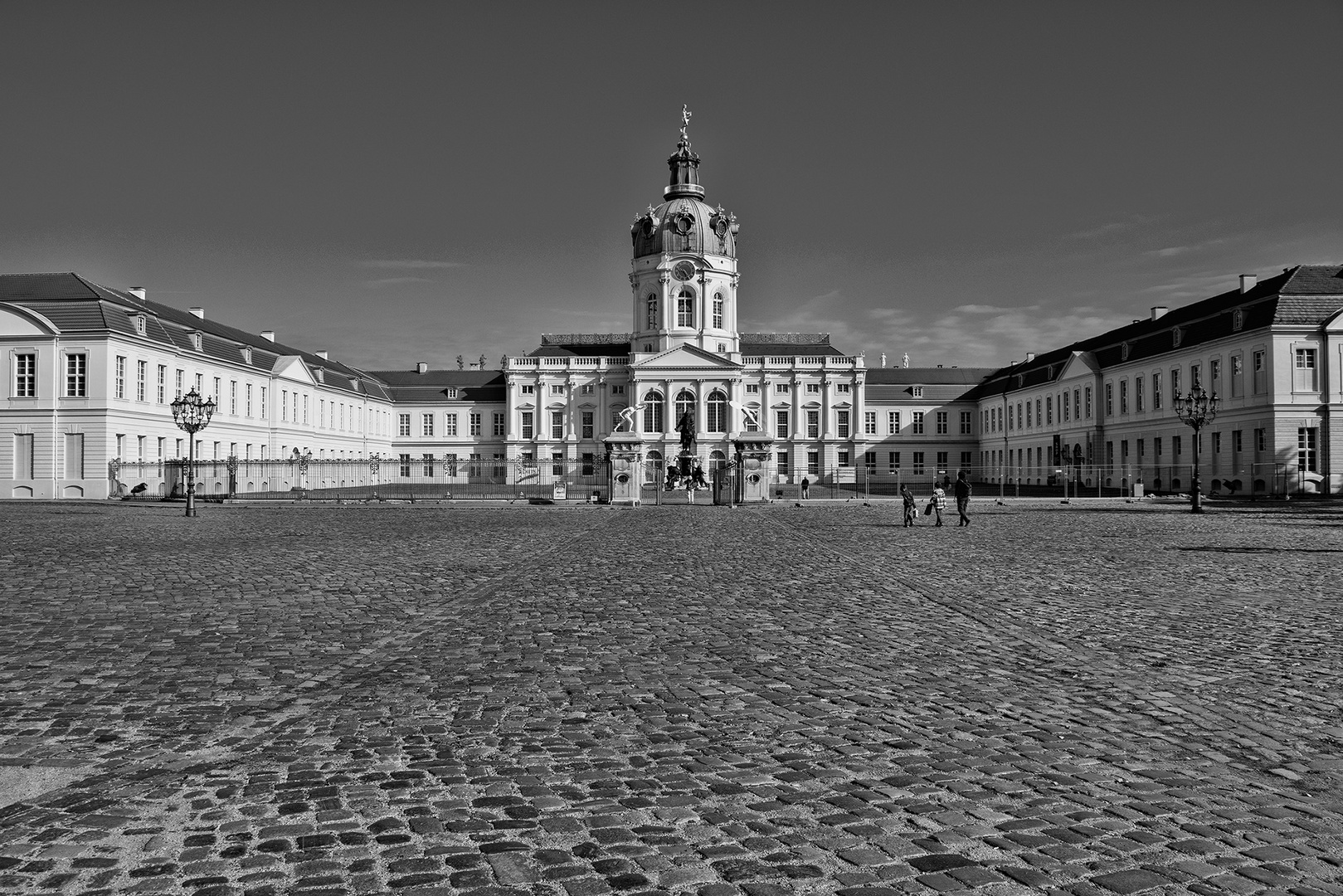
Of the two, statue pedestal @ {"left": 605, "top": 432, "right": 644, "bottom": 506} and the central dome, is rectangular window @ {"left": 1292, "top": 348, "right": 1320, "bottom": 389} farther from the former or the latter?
the central dome

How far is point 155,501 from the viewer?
46.1m

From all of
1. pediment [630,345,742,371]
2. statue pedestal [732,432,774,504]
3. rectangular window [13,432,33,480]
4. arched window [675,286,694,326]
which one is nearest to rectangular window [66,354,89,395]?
rectangular window [13,432,33,480]

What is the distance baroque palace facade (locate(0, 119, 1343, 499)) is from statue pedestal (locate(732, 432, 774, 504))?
33 centimetres

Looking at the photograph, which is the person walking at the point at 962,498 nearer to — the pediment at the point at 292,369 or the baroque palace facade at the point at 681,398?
the baroque palace facade at the point at 681,398

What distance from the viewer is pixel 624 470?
46.8 m

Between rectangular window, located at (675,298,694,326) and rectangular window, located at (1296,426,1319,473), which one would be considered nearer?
rectangular window, located at (1296,426,1319,473)

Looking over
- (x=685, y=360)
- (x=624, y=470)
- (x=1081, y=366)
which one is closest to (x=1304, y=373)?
(x=1081, y=366)

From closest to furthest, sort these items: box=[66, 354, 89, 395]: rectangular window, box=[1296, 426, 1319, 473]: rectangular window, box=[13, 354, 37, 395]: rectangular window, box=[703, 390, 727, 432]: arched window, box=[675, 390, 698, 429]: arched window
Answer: box=[1296, 426, 1319, 473]: rectangular window
box=[66, 354, 89, 395]: rectangular window
box=[13, 354, 37, 395]: rectangular window
box=[703, 390, 727, 432]: arched window
box=[675, 390, 698, 429]: arched window

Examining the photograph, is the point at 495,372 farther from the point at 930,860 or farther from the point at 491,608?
the point at 930,860

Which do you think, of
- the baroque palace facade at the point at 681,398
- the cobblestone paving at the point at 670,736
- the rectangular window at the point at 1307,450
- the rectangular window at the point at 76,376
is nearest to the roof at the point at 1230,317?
the baroque palace facade at the point at 681,398

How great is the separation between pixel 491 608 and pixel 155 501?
133 ft

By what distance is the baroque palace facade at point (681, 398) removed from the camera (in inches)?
2003

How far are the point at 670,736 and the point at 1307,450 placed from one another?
54.4 meters

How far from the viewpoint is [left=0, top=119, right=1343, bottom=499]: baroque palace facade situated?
5088cm
